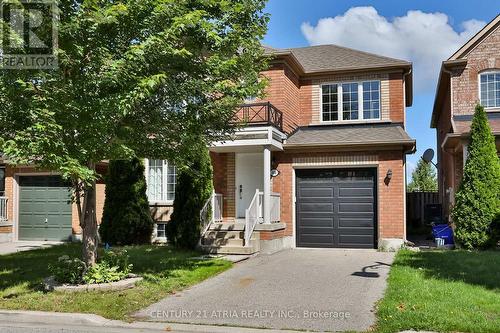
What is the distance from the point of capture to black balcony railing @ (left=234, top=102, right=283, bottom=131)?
14438 millimetres

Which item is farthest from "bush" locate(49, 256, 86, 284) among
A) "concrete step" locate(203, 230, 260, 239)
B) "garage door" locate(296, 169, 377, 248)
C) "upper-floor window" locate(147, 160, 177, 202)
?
"garage door" locate(296, 169, 377, 248)

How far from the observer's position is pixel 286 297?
8203 mm

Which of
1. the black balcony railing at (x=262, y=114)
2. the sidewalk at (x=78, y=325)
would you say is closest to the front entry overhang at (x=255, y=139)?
the black balcony railing at (x=262, y=114)

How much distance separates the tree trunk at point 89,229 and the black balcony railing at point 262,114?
613cm

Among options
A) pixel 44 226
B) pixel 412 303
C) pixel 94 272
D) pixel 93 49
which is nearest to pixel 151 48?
pixel 93 49

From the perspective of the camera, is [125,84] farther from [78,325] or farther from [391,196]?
[391,196]

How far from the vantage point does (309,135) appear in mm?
16328

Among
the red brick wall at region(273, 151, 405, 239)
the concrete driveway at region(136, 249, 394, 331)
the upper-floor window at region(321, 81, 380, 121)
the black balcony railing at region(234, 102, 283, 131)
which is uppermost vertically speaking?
the upper-floor window at region(321, 81, 380, 121)

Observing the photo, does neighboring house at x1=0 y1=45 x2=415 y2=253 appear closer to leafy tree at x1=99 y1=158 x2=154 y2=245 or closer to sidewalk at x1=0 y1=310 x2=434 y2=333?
leafy tree at x1=99 y1=158 x2=154 y2=245

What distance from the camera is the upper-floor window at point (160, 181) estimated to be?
56.7ft

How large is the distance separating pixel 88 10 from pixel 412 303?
21.9ft

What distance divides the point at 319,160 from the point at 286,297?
7.93m

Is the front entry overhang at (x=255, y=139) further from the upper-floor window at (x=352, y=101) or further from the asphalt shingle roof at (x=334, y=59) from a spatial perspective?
the upper-floor window at (x=352, y=101)

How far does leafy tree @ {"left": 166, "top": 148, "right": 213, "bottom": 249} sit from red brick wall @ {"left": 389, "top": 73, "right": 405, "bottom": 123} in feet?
21.2
